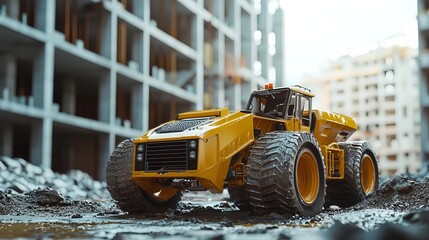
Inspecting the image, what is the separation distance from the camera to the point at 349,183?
1018 cm

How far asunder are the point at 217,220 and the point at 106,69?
77.5 feet

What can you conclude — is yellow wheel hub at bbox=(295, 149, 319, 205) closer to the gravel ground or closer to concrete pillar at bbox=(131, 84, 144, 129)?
the gravel ground

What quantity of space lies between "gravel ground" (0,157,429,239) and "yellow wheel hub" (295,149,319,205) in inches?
15.9

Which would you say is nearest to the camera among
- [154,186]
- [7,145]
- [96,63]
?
[154,186]

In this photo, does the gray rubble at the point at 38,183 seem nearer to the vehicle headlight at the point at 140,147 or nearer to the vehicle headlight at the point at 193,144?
the vehicle headlight at the point at 140,147

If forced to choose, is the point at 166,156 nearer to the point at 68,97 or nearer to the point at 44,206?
the point at 44,206

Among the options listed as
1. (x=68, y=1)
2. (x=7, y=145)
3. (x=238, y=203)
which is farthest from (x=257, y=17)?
(x=238, y=203)

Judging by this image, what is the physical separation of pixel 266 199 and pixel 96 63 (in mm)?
22680

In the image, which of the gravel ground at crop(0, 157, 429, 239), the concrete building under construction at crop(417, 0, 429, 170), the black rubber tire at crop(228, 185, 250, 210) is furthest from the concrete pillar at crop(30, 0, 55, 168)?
the concrete building under construction at crop(417, 0, 429, 170)

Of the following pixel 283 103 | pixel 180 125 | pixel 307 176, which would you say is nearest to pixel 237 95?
pixel 283 103

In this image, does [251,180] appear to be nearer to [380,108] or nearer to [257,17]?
[257,17]

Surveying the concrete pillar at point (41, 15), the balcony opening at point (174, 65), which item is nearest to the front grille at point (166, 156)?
the concrete pillar at point (41, 15)

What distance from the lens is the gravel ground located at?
5.02m

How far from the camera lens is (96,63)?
28.9 meters
